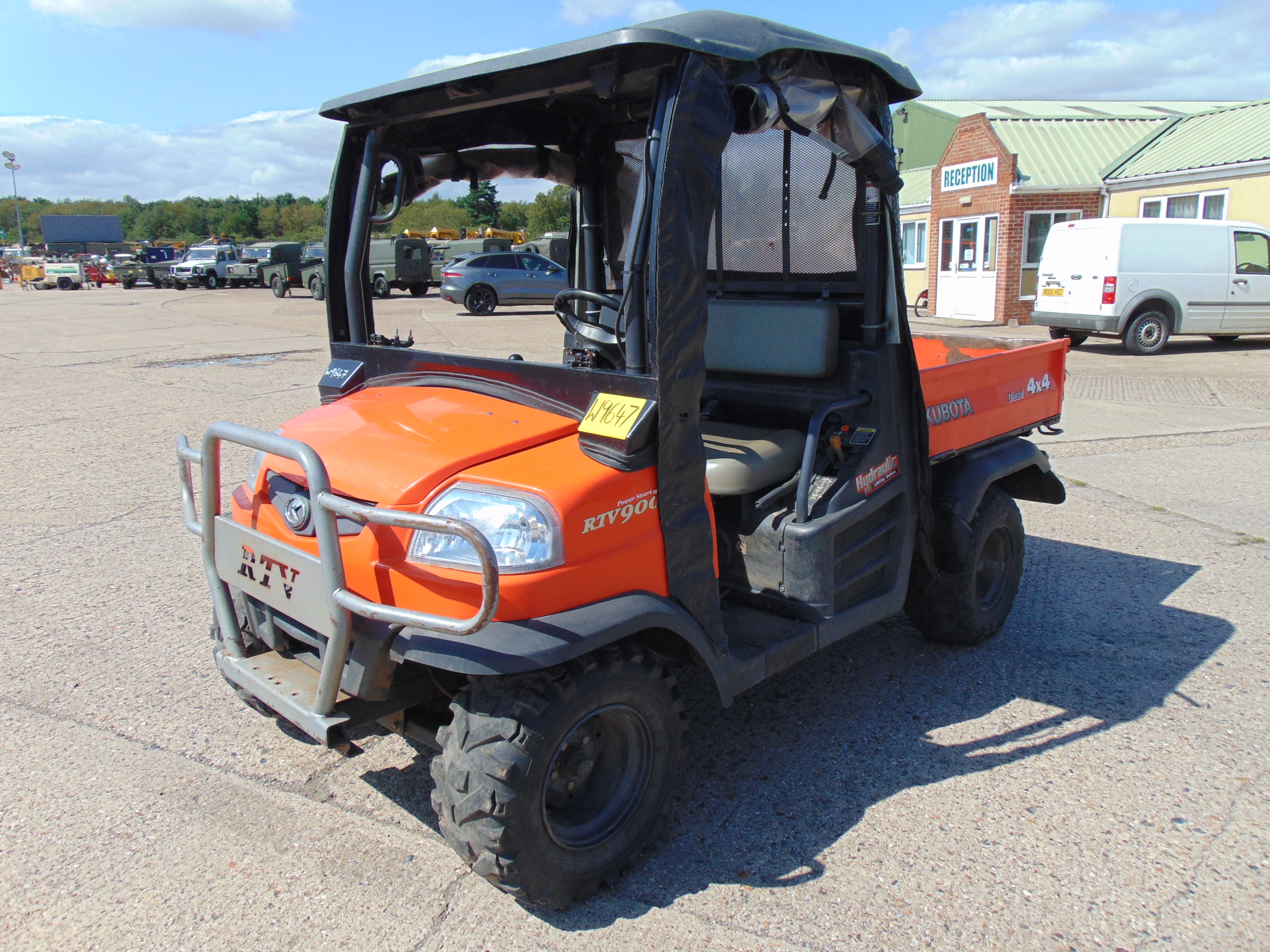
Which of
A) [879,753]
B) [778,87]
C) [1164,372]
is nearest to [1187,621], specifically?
[879,753]

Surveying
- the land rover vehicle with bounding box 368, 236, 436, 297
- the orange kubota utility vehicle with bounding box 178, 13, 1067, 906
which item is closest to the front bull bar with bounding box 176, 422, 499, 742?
the orange kubota utility vehicle with bounding box 178, 13, 1067, 906

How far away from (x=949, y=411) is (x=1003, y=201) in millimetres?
18212

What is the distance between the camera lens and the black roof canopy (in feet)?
8.00

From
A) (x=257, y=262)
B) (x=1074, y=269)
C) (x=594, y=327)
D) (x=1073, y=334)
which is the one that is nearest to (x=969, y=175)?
(x=1073, y=334)

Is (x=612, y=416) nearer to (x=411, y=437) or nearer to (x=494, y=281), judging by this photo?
(x=411, y=437)

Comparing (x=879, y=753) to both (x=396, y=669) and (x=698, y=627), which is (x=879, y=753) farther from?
(x=396, y=669)

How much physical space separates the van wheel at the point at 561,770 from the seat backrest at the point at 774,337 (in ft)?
4.86

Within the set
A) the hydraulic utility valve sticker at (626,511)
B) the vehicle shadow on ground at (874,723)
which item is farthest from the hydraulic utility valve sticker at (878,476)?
the hydraulic utility valve sticker at (626,511)

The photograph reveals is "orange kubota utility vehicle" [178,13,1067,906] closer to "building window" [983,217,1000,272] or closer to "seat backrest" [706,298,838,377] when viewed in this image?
"seat backrest" [706,298,838,377]

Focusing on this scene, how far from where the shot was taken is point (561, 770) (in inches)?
105

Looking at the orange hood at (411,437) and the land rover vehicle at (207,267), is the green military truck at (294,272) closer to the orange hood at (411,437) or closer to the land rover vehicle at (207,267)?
the land rover vehicle at (207,267)

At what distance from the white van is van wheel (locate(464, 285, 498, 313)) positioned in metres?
13.1

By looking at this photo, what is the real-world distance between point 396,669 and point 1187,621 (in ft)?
13.2

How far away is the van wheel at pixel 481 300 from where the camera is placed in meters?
23.1
